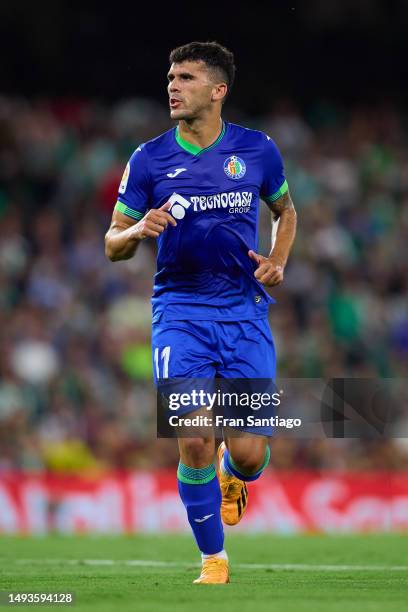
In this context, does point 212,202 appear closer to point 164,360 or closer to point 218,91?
point 218,91

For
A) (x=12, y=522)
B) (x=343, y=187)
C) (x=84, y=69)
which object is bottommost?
(x=12, y=522)

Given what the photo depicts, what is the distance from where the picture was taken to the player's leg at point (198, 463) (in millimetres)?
7199

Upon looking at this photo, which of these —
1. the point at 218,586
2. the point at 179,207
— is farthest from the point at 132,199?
the point at 218,586

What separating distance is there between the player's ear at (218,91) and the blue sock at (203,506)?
2096 mm

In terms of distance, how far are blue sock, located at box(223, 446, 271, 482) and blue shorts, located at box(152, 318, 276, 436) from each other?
0.19 meters

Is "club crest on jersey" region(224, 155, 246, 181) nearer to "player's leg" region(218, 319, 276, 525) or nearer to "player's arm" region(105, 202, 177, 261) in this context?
"player's arm" region(105, 202, 177, 261)

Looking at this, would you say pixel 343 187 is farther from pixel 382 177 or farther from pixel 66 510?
pixel 66 510

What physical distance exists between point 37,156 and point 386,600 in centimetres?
1189

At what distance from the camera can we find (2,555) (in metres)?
9.85

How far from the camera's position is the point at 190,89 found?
7.56 meters

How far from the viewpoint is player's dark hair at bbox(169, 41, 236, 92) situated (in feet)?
25.0

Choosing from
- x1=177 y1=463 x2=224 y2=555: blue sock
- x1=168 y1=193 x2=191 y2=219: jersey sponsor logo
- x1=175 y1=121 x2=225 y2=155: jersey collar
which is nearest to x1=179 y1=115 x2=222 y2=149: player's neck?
x1=175 y1=121 x2=225 y2=155: jersey collar

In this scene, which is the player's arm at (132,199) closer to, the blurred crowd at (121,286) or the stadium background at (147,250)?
the stadium background at (147,250)

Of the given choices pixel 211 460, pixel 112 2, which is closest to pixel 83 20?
pixel 112 2
